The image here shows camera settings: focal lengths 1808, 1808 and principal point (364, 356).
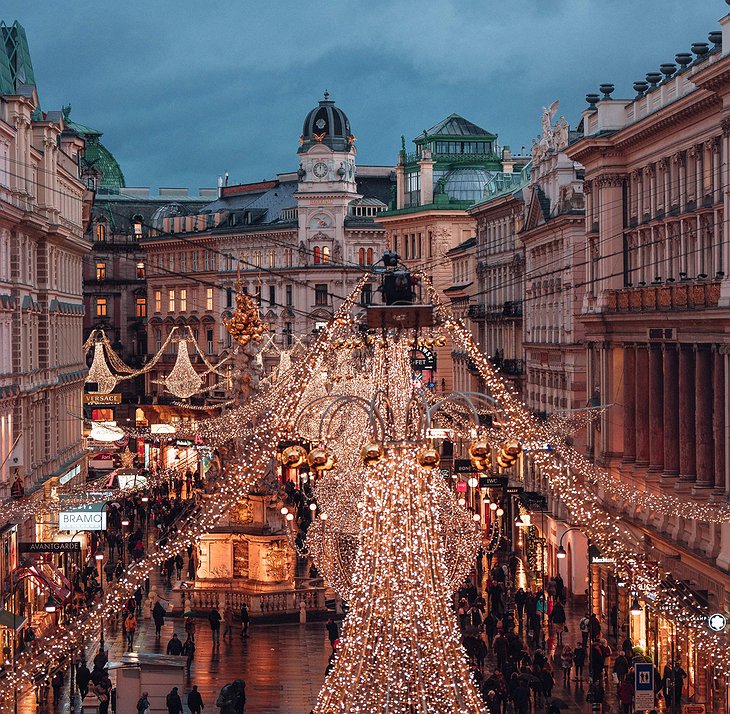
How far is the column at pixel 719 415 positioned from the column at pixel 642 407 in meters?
8.38

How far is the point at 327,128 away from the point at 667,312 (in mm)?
98933

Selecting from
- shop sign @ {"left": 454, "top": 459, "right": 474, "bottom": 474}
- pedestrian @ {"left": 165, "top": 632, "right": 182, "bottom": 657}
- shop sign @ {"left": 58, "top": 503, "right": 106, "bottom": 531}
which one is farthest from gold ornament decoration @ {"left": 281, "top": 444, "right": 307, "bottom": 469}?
shop sign @ {"left": 454, "top": 459, "right": 474, "bottom": 474}

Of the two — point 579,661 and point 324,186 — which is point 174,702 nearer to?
point 579,661

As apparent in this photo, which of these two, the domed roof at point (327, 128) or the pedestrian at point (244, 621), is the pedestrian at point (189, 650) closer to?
the pedestrian at point (244, 621)

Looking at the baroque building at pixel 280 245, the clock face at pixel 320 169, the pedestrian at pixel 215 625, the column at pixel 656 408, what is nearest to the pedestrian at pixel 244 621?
the pedestrian at pixel 215 625

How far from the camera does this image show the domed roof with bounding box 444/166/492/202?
11781 centimetres

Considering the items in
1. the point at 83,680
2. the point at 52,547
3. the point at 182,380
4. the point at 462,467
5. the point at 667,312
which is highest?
the point at 667,312

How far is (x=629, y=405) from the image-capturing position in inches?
2098

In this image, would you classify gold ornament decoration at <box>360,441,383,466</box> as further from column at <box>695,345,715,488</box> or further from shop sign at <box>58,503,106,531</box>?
shop sign at <box>58,503,106,531</box>

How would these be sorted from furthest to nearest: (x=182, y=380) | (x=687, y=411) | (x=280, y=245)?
(x=280, y=245) → (x=182, y=380) → (x=687, y=411)

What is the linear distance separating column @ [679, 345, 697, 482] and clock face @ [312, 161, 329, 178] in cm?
9824

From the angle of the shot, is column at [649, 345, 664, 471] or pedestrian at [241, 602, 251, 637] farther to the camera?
pedestrian at [241, 602, 251, 637]

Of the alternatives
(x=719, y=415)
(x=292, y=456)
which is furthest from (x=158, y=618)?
(x=292, y=456)

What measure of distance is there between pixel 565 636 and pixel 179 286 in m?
102
